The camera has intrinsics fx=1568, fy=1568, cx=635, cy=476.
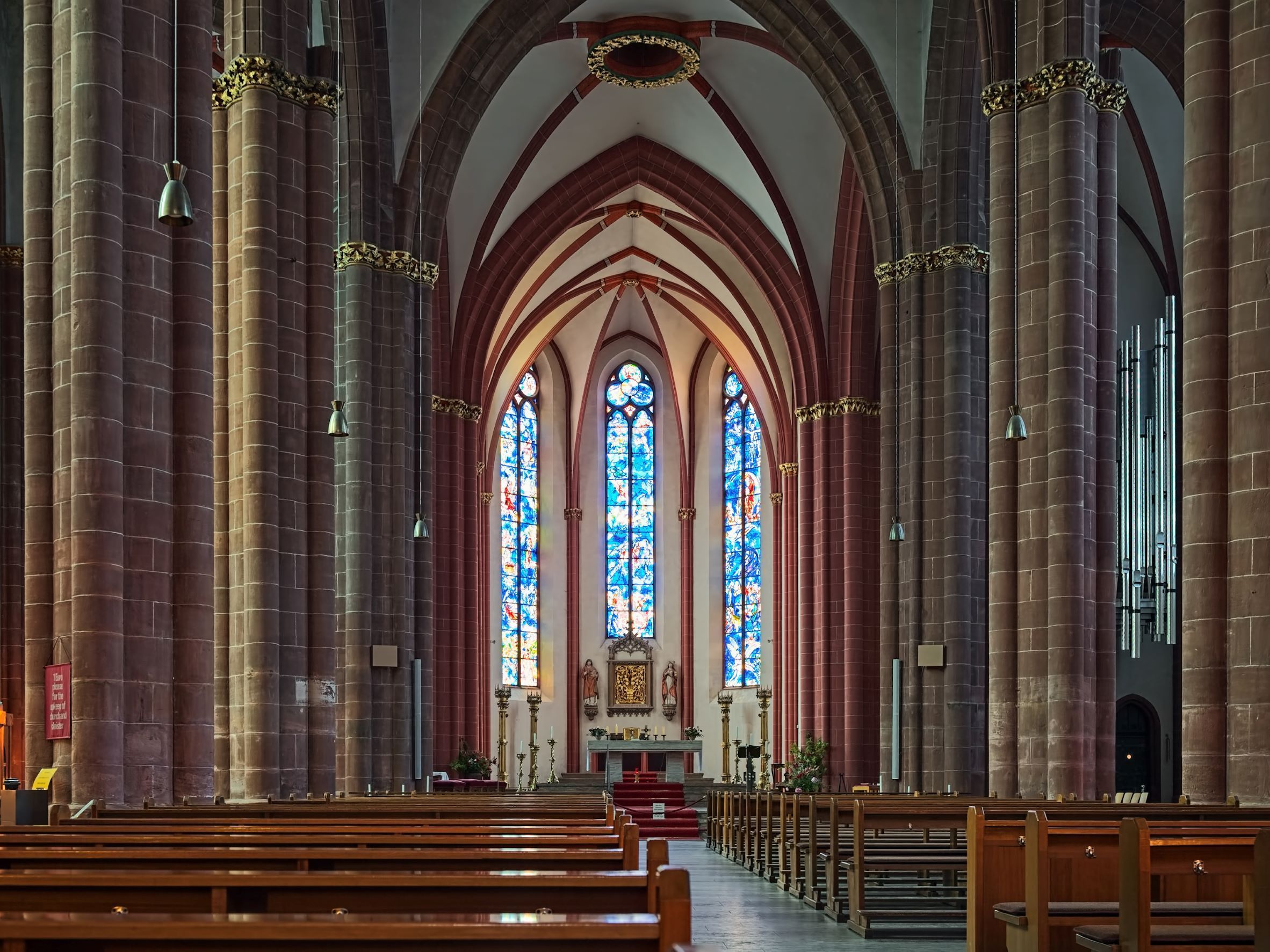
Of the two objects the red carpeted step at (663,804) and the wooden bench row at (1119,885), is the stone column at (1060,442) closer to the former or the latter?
the red carpeted step at (663,804)

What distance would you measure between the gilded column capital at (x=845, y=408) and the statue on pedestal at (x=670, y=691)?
1356 centimetres

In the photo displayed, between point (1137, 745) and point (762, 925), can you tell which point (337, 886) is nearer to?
point (762, 925)

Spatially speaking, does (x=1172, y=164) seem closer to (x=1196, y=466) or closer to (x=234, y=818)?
(x=1196, y=466)

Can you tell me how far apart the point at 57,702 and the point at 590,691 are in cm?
3261

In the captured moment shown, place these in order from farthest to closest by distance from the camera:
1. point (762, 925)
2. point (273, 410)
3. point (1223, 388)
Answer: point (273, 410), point (1223, 388), point (762, 925)

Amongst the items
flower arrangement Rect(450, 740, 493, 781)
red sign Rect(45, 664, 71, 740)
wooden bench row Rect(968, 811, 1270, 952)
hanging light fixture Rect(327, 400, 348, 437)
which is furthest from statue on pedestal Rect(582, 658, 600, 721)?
wooden bench row Rect(968, 811, 1270, 952)

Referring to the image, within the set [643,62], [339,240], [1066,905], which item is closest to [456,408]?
[643,62]

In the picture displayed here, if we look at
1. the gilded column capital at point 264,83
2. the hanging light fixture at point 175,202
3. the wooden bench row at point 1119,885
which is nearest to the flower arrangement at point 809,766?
the gilded column capital at point 264,83

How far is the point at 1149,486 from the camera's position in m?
27.0

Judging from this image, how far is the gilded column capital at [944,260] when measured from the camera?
2383 cm

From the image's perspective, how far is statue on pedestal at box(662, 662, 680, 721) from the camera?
43719mm

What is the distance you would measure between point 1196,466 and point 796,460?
25634 millimetres

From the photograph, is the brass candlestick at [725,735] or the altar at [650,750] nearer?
the altar at [650,750]

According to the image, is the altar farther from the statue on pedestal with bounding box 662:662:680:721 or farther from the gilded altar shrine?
the gilded altar shrine
